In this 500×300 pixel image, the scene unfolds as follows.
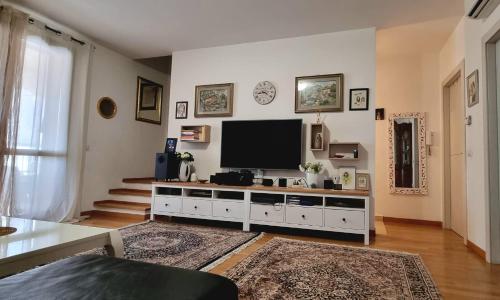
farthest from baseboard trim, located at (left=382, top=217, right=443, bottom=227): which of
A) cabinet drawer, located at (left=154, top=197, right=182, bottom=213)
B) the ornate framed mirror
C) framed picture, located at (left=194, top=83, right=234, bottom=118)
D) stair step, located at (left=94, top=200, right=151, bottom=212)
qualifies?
stair step, located at (left=94, top=200, right=151, bottom=212)

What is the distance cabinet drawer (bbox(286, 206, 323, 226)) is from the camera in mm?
3293

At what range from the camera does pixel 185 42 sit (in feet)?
14.4

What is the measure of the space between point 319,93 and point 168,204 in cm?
252

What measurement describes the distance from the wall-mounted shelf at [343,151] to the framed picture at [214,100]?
60.5 inches

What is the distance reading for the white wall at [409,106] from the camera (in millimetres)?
4363

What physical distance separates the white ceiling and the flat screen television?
1.22m

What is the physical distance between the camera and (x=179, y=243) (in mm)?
2848

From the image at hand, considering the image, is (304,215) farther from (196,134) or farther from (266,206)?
(196,134)

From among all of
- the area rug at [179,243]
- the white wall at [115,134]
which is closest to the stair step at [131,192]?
the white wall at [115,134]

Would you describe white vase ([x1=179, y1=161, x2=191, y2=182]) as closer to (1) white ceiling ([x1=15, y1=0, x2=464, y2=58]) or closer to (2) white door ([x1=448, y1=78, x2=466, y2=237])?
(1) white ceiling ([x1=15, y1=0, x2=464, y2=58])

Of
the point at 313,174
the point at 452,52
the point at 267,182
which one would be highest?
the point at 452,52

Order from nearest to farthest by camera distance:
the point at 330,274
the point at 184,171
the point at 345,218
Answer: the point at 330,274
the point at 345,218
the point at 184,171

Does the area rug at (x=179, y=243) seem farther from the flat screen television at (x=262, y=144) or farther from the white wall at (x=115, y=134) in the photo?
the white wall at (x=115, y=134)

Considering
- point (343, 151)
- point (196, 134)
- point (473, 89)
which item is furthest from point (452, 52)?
point (196, 134)
